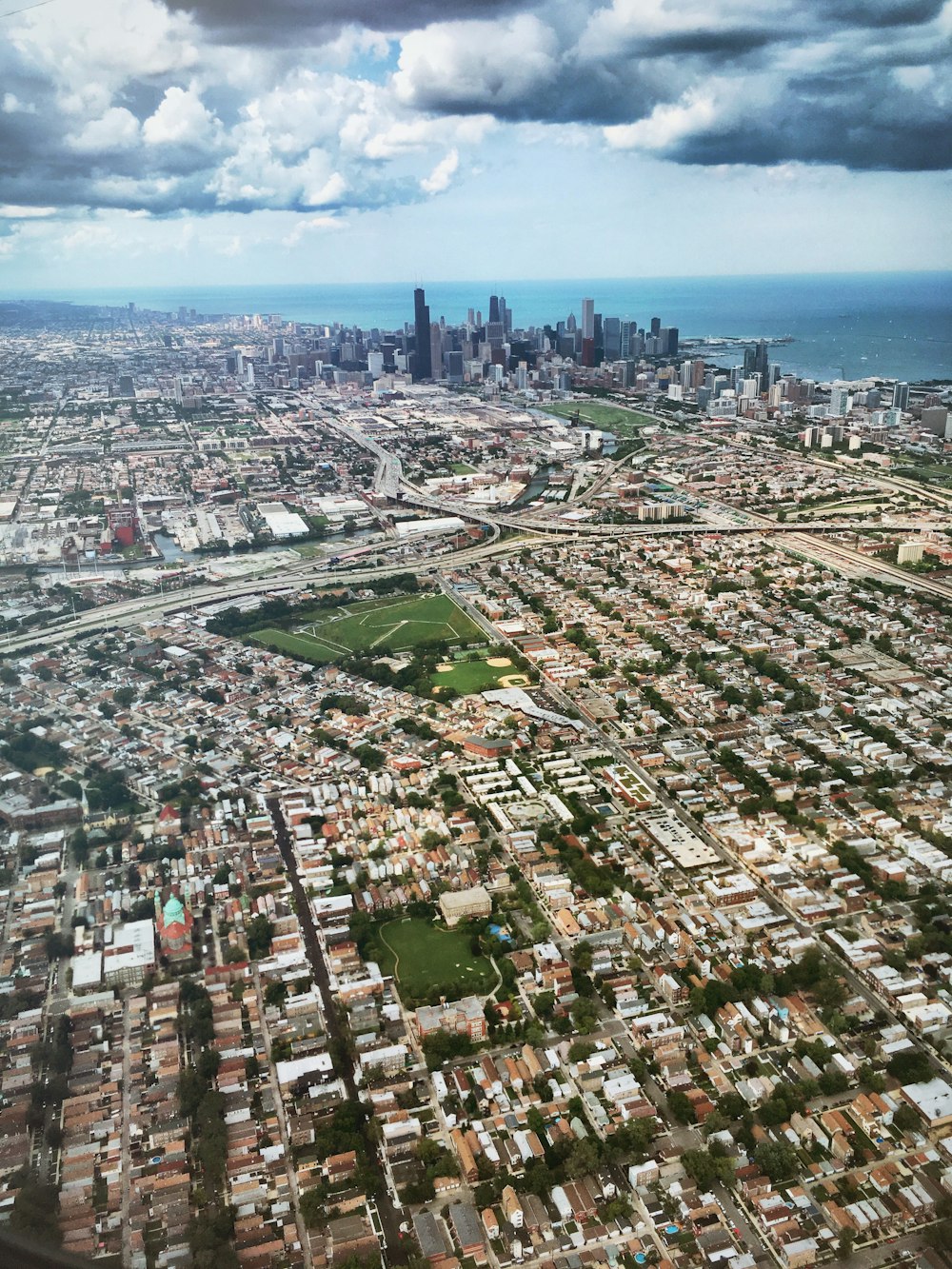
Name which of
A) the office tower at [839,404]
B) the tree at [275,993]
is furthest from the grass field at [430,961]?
the office tower at [839,404]

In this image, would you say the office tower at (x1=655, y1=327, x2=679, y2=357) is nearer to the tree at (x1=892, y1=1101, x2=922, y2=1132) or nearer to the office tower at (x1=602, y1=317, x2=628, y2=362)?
the office tower at (x1=602, y1=317, x2=628, y2=362)

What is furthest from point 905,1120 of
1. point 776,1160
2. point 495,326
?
point 495,326

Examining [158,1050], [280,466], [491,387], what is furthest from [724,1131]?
[491,387]

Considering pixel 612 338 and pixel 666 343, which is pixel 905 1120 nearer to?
pixel 612 338

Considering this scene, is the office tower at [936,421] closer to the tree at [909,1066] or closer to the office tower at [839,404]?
the office tower at [839,404]

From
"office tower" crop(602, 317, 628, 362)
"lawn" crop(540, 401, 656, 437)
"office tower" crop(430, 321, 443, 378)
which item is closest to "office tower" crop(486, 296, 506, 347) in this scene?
"office tower" crop(430, 321, 443, 378)

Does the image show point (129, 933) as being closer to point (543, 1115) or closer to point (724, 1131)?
point (543, 1115)
